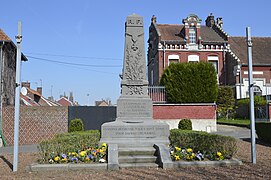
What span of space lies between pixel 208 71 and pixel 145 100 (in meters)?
11.5

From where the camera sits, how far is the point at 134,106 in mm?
10492

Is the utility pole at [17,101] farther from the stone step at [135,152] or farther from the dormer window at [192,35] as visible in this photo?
the dormer window at [192,35]

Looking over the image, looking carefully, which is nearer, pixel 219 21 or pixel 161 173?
pixel 161 173

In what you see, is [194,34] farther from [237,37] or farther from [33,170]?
[33,170]

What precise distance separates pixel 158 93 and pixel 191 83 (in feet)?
8.37

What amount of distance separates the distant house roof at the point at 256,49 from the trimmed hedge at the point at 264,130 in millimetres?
18785

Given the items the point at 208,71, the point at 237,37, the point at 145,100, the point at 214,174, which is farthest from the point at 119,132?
the point at 237,37

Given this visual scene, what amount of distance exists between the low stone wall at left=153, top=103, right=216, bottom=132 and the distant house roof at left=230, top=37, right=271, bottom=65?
14615 millimetres

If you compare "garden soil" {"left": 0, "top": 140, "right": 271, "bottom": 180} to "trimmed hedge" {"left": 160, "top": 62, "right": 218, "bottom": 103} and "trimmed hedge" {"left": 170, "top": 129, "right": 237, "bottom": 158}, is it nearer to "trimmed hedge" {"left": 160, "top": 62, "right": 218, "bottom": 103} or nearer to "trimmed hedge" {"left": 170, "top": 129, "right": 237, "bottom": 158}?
"trimmed hedge" {"left": 170, "top": 129, "right": 237, "bottom": 158}

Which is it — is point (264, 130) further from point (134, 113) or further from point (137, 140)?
point (137, 140)

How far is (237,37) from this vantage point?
117 feet

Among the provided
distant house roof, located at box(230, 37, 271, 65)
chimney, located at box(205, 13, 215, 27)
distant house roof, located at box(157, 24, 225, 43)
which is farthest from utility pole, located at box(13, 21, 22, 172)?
chimney, located at box(205, 13, 215, 27)

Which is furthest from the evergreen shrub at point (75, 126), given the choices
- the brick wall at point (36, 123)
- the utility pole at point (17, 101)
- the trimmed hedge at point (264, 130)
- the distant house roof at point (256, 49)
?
the distant house roof at point (256, 49)

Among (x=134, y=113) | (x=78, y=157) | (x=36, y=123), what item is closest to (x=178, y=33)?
(x=36, y=123)
